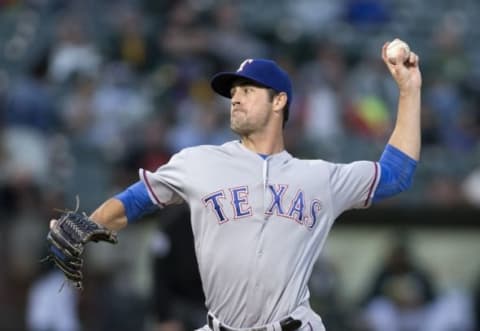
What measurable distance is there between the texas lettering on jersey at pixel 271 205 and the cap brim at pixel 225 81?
506 millimetres

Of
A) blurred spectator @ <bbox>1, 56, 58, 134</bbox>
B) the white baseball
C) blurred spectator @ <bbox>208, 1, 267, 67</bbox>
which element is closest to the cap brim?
the white baseball

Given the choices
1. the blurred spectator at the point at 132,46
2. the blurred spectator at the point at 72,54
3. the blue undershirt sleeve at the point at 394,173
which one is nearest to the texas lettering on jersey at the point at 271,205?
the blue undershirt sleeve at the point at 394,173

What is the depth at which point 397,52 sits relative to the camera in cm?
606

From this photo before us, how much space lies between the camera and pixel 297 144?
11.9 meters

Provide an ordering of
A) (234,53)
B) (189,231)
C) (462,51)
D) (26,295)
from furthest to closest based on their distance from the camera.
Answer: (462,51) < (234,53) < (26,295) < (189,231)

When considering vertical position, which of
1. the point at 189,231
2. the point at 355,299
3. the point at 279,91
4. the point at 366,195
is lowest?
the point at 355,299

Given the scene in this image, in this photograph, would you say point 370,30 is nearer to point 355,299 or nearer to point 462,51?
point 462,51

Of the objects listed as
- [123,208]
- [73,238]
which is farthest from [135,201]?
[73,238]

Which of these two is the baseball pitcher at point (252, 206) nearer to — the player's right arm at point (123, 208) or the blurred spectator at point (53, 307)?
the player's right arm at point (123, 208)

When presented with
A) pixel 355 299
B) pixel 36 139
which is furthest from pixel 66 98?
pixel 355 299

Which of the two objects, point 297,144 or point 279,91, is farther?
point 297,144

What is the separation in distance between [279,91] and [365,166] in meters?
0.52

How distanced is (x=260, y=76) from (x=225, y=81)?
0.19 metres

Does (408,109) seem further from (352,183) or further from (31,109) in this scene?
(31,109)
